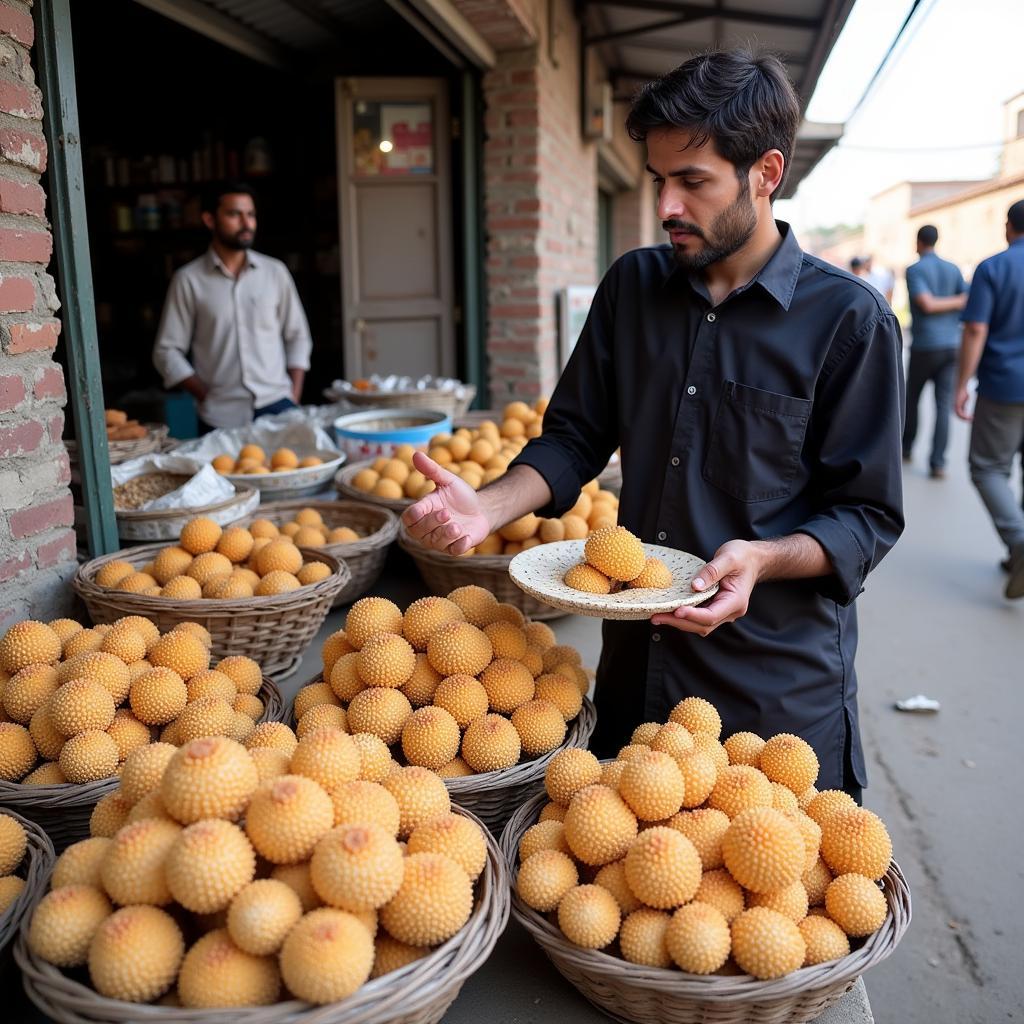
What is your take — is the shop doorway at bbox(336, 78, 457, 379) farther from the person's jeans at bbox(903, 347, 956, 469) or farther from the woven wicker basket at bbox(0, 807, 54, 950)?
the woven wicker basket at bbox(0, 807, 54, 950)

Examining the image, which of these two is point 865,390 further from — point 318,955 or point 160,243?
point 160,243

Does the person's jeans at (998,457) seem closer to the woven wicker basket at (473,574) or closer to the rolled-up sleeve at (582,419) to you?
the woven wicker basket at (473,574)

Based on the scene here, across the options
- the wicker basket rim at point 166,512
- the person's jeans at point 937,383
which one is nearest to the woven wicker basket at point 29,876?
the wicker basket rim at point 166,512

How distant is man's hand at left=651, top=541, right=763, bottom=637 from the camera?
1499 mm

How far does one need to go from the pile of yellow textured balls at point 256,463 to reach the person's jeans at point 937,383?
259 inches

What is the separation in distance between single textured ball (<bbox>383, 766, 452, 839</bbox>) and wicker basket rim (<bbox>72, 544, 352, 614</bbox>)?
41.4 inches

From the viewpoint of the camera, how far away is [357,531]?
10.7ft

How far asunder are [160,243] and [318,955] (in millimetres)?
8390

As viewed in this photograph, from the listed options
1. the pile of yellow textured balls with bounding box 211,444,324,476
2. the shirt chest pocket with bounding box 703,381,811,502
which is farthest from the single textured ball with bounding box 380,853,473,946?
the pile of yellow textured balls with bounding box 211,444,324,476

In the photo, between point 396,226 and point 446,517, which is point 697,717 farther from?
point 396,226

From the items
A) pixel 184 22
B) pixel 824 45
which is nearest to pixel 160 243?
pixel 184 22

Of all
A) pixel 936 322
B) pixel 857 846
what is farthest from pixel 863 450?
pixel 936 322

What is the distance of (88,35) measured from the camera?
20.1 feet

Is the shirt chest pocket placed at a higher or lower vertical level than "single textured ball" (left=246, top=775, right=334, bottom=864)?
higher
